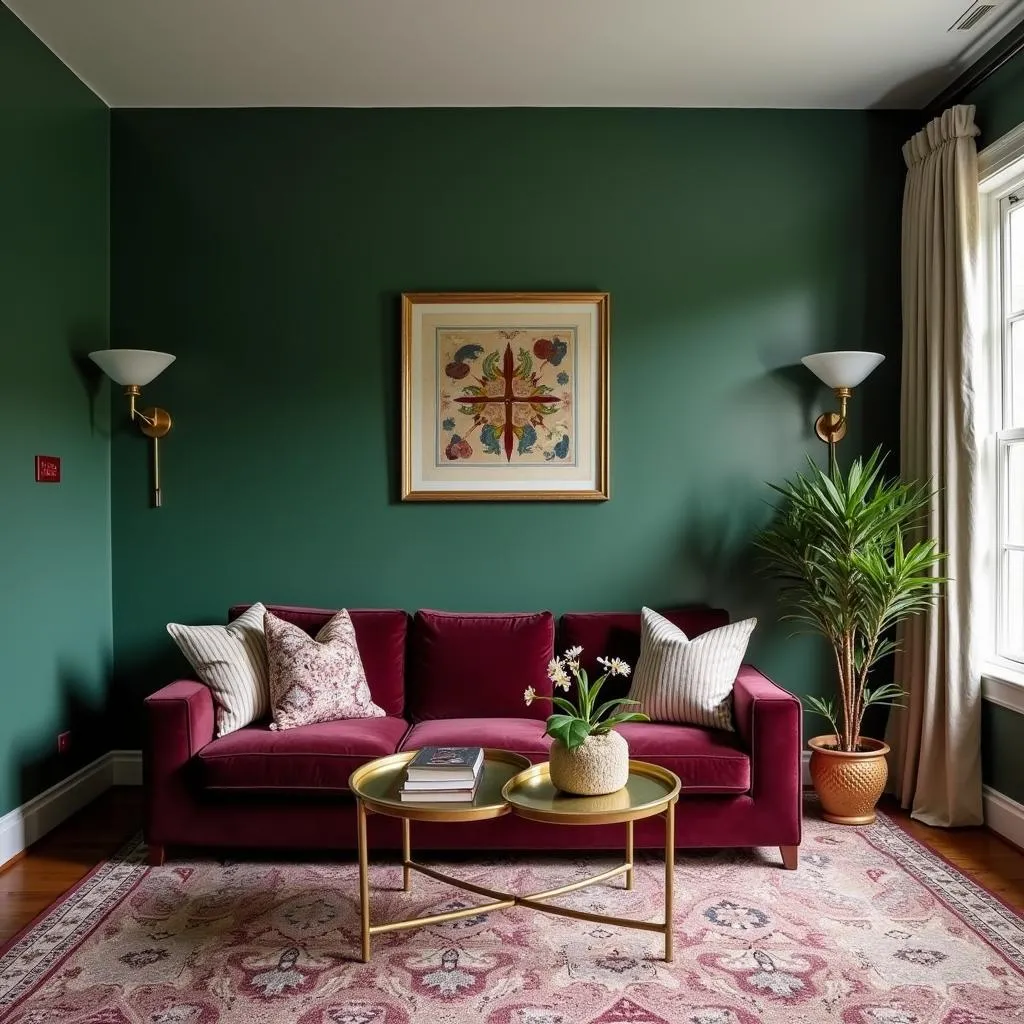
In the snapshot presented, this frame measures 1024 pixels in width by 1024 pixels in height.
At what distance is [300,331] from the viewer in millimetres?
4402

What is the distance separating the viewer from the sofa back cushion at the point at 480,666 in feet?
13.0

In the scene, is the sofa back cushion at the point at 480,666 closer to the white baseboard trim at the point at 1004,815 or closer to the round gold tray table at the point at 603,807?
the round gold tray table at the point at 603,807

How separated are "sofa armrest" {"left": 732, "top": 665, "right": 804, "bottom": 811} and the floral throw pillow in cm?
148

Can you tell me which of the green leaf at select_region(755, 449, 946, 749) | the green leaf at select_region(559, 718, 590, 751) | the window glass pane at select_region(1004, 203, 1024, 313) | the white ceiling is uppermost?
the white ceiling

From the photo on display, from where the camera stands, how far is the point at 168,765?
343 cm

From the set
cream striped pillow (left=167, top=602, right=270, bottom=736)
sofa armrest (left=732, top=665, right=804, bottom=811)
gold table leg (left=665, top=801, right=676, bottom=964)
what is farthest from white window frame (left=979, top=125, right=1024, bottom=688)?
cream striped pillow (left=167, top=602, right=270, bottom=736)

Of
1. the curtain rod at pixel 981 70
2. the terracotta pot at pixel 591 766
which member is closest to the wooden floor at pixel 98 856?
the terracotta pot at pixel 591 766

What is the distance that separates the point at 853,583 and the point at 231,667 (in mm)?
2461

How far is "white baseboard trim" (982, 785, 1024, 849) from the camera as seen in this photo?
11.9ft

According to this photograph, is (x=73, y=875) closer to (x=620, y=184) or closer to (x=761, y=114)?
(x=620, y=184)

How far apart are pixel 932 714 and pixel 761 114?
108 inches

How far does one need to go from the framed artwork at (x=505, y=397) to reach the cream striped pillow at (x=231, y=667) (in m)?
0.99

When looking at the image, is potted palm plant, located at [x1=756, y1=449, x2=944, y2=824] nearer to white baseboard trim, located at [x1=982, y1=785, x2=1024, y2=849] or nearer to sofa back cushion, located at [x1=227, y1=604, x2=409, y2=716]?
white baseboard trim, located at [x1=982, y1=785, x2=1024, y2=849]

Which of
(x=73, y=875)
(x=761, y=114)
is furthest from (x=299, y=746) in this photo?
(x=761, y=114)
